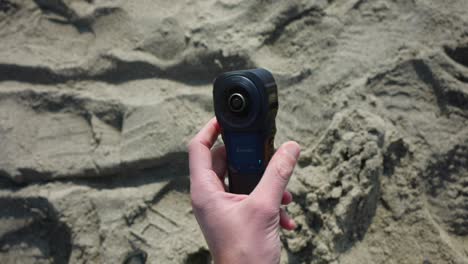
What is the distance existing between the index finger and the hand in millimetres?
33

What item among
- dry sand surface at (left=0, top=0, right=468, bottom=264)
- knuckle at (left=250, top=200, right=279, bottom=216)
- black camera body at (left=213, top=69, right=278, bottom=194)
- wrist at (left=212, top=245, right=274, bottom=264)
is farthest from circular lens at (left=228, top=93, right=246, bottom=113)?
dry sand surface at (left=0, top=0, right=468, bottom=264)

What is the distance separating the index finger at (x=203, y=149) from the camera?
119cm

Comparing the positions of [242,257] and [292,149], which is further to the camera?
[292,149]

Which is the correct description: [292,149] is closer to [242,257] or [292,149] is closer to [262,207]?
[262,207]

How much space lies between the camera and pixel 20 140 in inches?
70.9

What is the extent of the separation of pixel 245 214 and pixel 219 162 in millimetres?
300

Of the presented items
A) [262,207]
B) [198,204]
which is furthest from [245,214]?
[198,204]

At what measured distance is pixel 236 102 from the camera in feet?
3.68

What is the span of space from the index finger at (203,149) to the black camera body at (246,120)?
0.07 meters

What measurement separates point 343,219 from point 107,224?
1.00 m

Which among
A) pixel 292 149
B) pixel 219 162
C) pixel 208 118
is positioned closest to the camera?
pixel 292 149

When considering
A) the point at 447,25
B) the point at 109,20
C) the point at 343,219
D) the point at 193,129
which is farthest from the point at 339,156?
the point at 109,20

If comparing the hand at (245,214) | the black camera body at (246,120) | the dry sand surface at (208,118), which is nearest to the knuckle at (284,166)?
the hand at (245,214)

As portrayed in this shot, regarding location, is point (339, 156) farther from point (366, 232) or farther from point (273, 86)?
point (273, 86)
